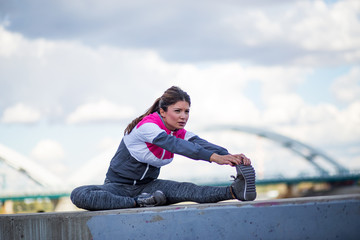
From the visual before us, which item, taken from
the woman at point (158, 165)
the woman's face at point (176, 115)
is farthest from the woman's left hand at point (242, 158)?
the woman's face at point (176, 115)

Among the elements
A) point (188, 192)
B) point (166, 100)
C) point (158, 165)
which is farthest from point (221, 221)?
point (166, 100)

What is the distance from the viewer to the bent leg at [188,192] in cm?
448

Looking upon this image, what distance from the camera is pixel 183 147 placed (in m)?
4.15

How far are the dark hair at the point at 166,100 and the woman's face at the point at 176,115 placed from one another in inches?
1.4

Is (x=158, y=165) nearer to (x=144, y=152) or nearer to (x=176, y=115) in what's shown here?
(x=144, y=152)

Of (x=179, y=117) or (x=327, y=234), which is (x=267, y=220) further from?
(x=179, y=117)

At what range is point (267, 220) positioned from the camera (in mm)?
3416

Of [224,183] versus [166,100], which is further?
[224,183]

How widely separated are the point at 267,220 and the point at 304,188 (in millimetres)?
67250

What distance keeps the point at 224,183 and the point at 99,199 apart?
4620 centimetres

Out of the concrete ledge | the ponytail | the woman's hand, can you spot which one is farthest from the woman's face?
the concrete ledge

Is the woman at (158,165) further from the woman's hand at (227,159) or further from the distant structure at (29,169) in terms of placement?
the distant structure at (29,169)

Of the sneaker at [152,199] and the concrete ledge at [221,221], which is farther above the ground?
the sneaker at [152,199]

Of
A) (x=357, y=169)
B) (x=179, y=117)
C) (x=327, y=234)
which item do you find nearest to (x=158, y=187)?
(x=179, y=117)
